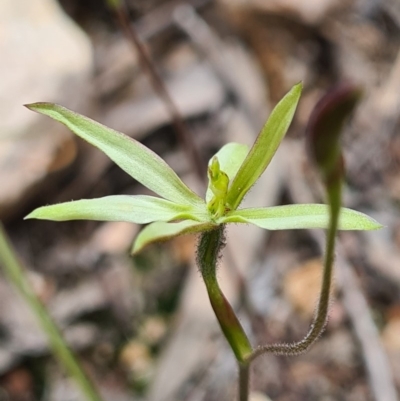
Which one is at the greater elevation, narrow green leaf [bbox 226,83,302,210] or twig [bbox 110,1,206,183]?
narrow green leaf [bbox 226,83,302,210]

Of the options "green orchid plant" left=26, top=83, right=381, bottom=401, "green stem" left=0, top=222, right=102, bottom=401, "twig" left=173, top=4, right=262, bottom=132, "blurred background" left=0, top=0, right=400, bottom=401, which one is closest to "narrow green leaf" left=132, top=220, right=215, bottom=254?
"green orchid plant" left=26, top=83, right=381, bottom=401

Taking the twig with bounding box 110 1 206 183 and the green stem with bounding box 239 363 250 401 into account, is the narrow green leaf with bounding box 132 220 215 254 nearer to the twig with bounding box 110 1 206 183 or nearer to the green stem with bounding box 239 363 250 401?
the green stem with bounding box 239 363 250 401

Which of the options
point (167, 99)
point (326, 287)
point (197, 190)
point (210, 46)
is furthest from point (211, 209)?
point (210, 46)

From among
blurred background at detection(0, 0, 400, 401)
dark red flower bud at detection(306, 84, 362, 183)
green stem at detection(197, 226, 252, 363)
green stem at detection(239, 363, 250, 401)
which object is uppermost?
dark red flower bud at detection(306, 84, 362, 183)

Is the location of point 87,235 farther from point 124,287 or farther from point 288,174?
point 288,174

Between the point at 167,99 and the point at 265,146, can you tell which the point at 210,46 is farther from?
the point at 265,146

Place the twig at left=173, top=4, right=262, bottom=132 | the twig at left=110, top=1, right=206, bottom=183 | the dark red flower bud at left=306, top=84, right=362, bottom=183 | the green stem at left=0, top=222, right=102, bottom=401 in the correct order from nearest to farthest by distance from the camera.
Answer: the dark red flower bud at left=306, top=84, right=362, bottom=183
the green stem at left=0, top=222, right=102, bottom=401
the twig at left=110, top=1, right=206, bottom=183
the twig at left=173, top=4, right=262, bottom=132
